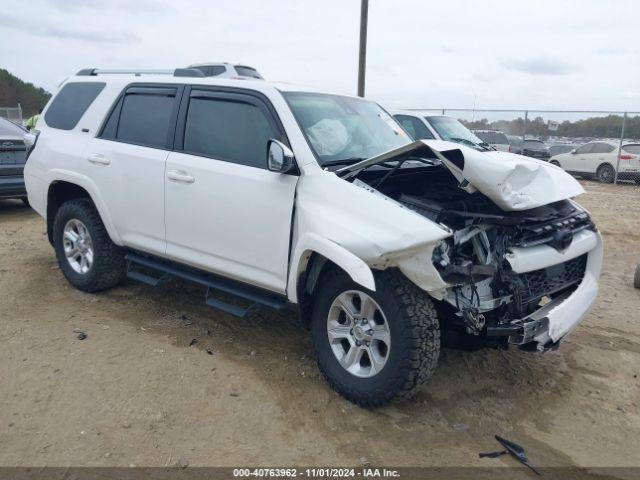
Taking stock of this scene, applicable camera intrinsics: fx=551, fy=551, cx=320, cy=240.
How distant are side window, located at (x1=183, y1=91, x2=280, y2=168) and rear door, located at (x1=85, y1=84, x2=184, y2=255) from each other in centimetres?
23

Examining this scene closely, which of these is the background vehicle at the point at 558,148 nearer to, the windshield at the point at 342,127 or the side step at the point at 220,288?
the windshield at the point at 342,127

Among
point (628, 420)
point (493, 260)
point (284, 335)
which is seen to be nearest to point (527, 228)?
point (493, 260)

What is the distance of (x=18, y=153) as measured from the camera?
28.7 ft

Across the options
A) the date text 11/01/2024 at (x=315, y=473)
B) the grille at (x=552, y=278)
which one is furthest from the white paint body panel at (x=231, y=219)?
the grille at (x=552, y=278)

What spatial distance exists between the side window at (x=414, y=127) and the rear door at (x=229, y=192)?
24.1ft

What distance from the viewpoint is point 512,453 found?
120 inches

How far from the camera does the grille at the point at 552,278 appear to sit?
351 cm

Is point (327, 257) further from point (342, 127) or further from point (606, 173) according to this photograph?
point (606, 173)

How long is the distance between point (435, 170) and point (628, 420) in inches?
79.8

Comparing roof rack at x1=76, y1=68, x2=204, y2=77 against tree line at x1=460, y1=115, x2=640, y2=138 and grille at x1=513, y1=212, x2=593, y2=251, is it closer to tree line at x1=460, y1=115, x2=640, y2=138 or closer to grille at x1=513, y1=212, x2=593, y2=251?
grille at x1=513, y1=212, x2=593, y2=251

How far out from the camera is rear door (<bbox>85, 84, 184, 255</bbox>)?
4.43 metres

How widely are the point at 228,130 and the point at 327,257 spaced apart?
4.76ft

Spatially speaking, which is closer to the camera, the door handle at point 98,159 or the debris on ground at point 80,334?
the debris on ground at point 80,334

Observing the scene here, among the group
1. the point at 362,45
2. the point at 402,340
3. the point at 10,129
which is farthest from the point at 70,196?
the point at 362,45
